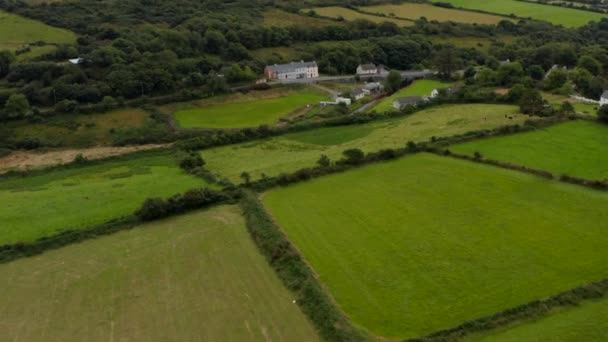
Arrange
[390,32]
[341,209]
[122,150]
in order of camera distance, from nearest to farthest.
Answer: [341,209]
[122,150]
[390,32]

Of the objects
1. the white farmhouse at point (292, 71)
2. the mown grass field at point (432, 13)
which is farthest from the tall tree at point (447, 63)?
the mown grass field at point (432, 13)

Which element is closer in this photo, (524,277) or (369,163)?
(524,277)

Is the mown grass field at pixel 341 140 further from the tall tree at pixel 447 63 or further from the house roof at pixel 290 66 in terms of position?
the house roof at pixel 290 66

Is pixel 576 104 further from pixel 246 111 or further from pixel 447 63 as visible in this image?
pixel 246 111

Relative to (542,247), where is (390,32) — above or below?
above

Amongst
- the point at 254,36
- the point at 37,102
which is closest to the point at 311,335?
the point at 37,102

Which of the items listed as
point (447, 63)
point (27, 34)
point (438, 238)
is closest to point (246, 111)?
point (447, 63)

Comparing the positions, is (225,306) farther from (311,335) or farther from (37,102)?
(37,102)
